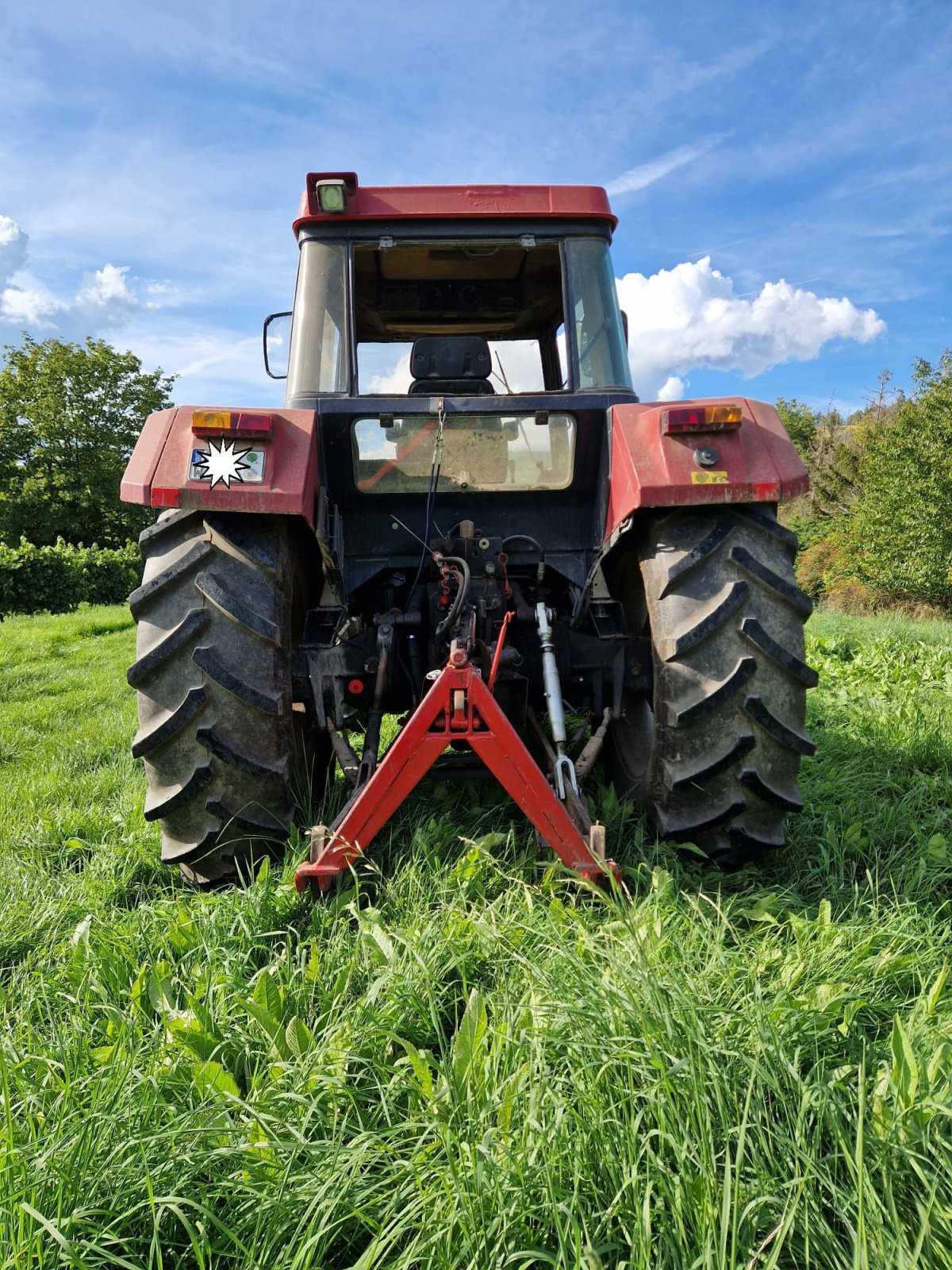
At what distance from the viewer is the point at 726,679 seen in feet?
8.09

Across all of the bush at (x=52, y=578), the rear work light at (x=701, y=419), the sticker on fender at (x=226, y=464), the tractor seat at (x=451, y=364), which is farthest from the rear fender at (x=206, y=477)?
the bush at (x=52, y=578)

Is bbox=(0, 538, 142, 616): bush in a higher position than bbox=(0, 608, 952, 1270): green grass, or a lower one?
higher

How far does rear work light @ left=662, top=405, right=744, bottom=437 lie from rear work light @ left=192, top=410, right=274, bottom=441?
3.88 feet

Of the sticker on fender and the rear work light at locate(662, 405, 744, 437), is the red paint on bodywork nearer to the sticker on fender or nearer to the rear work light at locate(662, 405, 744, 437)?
the rear work light at locate(662, 405, 744, 437)

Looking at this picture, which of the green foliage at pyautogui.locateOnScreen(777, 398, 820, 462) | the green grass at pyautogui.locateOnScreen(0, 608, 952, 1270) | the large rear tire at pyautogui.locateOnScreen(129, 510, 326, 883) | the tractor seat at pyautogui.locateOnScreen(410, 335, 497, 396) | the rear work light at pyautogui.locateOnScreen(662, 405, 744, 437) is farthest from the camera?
the green foliage at pyautogui.locateOnScreen(777, 398, 820, 462)

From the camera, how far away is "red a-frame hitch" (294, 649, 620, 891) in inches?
86.7

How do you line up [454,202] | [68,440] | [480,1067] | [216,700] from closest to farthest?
1. [480,1067]
2. [216,700]
3. [454,202]
4. [68,440]

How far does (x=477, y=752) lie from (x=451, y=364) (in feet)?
5.81

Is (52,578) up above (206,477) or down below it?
below

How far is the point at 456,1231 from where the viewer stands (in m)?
1.27

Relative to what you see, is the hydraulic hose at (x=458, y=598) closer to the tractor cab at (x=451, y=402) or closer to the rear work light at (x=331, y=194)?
the tractor cab at (x=451, y=402)

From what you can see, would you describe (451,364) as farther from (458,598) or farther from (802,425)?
(802,425)

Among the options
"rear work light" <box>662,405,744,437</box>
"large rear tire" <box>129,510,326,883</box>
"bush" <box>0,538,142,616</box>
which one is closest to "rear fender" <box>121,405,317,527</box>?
"large rear tire" <box>129,510,326,883</box>

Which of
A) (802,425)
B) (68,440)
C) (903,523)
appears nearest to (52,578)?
(68,440)
